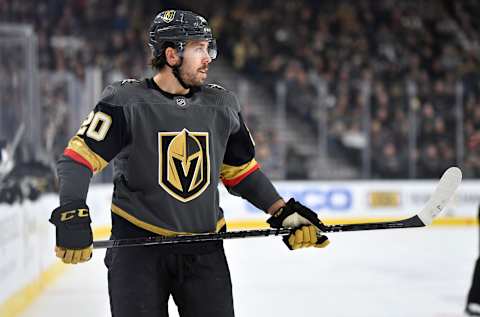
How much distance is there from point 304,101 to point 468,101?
5.32 feet

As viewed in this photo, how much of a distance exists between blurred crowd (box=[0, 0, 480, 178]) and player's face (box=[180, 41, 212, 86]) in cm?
352

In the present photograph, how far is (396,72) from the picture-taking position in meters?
11.3

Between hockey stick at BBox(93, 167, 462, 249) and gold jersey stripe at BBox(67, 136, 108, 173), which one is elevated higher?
gold jersey stripe at BBox(67, 136, 108, 173)

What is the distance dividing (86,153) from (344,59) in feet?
31.9

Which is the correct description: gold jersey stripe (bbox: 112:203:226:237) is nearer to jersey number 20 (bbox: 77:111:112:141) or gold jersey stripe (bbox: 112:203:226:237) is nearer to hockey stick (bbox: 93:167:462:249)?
hockey stick (bbox: 93:167:462:249)

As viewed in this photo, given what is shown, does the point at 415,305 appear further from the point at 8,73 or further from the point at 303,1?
the point at 303,1

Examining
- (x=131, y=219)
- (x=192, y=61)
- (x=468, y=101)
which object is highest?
(x=192, y=61)

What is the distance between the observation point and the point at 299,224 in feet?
8.51

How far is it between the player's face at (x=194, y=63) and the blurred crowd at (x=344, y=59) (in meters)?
3.52

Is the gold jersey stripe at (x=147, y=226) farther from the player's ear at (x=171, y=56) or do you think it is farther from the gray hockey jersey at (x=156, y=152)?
the player's ear at (x=171, y=56)

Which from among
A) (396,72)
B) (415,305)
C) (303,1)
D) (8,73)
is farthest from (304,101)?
(8,73)

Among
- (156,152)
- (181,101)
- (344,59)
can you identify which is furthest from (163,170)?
(344,59)

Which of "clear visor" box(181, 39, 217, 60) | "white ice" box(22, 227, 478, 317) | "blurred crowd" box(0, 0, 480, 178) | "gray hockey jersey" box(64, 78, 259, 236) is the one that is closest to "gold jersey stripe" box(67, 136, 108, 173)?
"gray hockey jersey" box(64, 78, 259, 236)

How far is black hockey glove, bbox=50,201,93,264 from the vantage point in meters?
2.26
